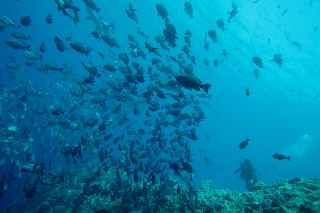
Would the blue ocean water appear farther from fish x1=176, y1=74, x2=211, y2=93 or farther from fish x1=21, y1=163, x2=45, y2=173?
fish x1=176, y1=74, x2=211, y2=93

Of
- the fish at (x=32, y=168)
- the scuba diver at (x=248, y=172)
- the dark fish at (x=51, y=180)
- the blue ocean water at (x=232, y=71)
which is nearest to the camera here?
the fish at (x=32, y=168)

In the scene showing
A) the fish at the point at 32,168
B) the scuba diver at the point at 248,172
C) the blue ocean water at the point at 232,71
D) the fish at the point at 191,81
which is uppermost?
the blue ocean water at the point at 232,71

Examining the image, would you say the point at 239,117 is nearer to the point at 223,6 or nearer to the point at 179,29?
the point at 179,29

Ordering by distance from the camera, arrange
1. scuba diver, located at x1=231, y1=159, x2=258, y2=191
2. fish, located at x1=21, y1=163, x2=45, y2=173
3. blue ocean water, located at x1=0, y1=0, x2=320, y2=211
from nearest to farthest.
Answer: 1. fish, located at x1=21, y1=163, x2=45, y2=173
2. scuba diver, located at x1=231, y1=159, x2=258, y2=191
3. blue ocean water, located at x1=0, y1=0, x2=320, y2=211

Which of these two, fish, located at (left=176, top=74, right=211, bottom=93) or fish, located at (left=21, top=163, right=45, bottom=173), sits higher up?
fish, located at (left=176, top=74, right=211, bottom=93)

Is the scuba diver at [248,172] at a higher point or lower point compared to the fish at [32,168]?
higher

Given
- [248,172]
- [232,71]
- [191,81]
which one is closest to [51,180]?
[191,81]

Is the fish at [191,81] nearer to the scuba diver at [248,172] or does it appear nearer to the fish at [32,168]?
the fish at [32,168]

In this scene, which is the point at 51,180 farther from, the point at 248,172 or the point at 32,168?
the point at 248,172

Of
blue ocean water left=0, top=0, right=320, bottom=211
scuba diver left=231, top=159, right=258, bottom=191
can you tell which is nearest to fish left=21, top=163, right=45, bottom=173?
blue ocean water left=0, top=0, right=320, bottom=211

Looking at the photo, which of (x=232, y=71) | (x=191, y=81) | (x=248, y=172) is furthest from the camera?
(x=232, y=71)

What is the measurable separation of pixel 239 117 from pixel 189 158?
73.7 metres

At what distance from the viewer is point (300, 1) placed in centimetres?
2533

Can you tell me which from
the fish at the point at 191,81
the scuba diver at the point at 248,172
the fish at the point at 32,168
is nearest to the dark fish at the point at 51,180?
the fish at the point at 32,168
